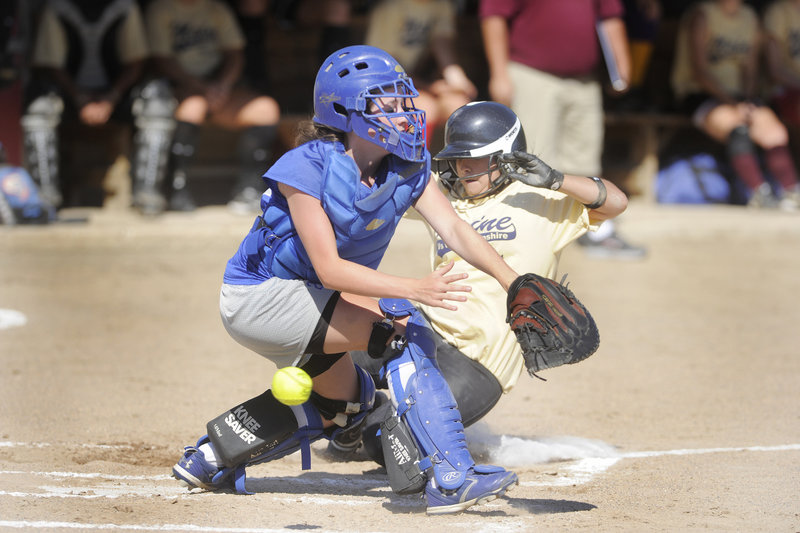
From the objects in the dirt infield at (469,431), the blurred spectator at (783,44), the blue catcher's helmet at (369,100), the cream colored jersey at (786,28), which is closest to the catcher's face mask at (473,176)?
the blue catcher's helmet at (369,100)

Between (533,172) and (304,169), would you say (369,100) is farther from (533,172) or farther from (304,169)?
(533,172)

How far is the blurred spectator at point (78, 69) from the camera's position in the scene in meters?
7.98

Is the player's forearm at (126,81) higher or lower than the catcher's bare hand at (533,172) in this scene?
higher

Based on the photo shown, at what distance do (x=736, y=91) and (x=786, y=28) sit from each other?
0.93 meters

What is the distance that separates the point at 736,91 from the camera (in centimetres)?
974

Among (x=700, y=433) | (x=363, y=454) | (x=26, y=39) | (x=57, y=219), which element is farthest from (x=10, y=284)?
(x=700, y=433)

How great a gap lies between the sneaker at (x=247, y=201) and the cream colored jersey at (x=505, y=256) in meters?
4.64

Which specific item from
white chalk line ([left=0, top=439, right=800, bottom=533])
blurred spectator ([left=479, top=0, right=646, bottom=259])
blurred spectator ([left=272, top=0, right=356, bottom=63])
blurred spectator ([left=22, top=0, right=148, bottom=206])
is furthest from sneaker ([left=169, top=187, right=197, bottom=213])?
white chalk line ([left=0, top=439, right=800, bottom=533])

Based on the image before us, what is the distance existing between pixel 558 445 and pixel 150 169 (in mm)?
4806

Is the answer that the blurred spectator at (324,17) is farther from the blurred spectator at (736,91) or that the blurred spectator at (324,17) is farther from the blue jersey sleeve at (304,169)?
the blue jersey sleeve at (304,169)

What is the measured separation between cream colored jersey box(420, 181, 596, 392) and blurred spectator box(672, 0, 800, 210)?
19.2ft

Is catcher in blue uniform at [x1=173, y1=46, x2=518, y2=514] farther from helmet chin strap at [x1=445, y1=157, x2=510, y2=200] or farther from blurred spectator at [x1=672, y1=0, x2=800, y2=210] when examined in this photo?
blurred spectator at [x1=672, y1=0, x2=800, y2=210]

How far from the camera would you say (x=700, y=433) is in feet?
15.0

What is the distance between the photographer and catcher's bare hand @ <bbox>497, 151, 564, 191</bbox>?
3.86 m
